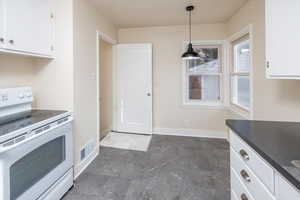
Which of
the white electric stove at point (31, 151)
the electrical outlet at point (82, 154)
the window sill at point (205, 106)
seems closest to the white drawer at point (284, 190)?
the white electric stove at point (31, 151)

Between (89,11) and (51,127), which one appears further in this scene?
(89,11)

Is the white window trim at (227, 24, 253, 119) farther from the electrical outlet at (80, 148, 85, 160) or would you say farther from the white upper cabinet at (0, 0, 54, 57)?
the white upper cabinet at (0, 0, 54, 57)

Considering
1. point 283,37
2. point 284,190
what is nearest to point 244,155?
point 284,190

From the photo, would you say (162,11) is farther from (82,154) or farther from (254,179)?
(254,179)

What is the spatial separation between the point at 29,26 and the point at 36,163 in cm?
137

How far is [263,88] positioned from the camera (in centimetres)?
220

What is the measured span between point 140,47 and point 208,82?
1.75 meters

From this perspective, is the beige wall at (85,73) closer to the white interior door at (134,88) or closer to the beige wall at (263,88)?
the white interior door at (134,88)

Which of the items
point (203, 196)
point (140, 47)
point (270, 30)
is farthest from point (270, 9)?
point (140, 47)

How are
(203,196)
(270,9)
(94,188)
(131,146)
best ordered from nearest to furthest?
(270,9) → (203,196) → (94,188) → (131,146)

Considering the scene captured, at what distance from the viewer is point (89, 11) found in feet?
8.32

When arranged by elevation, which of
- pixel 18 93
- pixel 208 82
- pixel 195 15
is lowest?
pixel 18 93

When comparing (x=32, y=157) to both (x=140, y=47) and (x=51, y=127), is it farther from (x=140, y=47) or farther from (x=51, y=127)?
(x=140, y=47)

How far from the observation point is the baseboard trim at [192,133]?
373 cm
